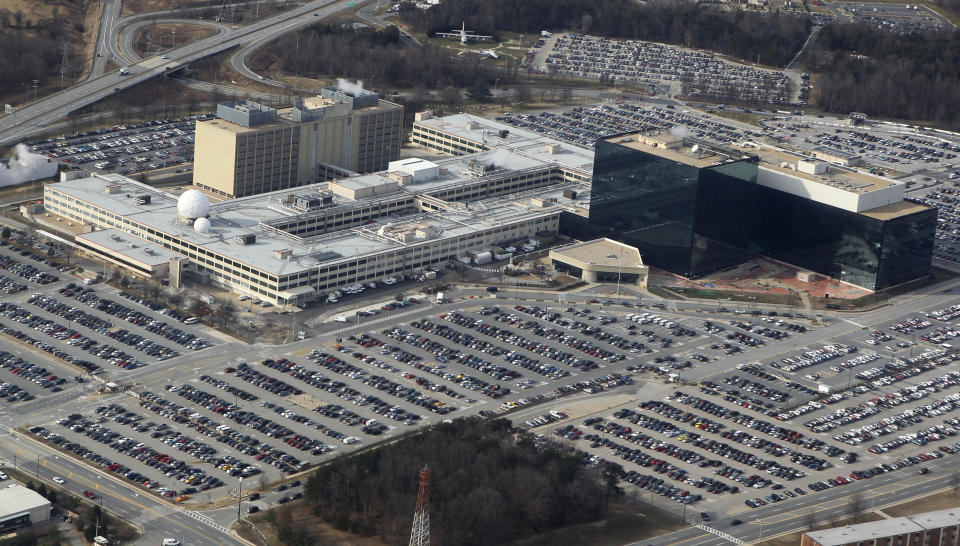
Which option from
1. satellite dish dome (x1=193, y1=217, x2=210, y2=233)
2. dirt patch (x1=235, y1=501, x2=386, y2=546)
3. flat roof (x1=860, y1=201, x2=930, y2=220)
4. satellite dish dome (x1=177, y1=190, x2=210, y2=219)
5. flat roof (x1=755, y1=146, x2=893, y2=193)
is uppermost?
flat roof (x1=755, y1=146, x2=893, y2=193)

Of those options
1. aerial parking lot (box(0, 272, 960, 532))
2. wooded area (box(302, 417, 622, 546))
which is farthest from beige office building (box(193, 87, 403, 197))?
wooded area (box(302, 417, 622, 546))

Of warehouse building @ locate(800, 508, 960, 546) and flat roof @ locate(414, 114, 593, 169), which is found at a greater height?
flat roof @ locate(414, 114, 593, 169)

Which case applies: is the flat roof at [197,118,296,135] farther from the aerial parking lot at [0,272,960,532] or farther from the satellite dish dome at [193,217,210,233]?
the aerial parking lot at [0,272,960,532]

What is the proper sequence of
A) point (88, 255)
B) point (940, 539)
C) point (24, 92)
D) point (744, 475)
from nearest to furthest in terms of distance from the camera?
point (940, 539) < point (744, 475) < point (88, 255) < point (24, 92)

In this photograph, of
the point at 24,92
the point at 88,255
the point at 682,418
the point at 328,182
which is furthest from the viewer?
the point at 24,92

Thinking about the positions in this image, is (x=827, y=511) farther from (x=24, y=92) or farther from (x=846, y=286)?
(x=24, y=92)

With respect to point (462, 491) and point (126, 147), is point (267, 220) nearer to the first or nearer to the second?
point (126, 147)

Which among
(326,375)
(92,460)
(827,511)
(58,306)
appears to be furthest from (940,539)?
(58,306)
